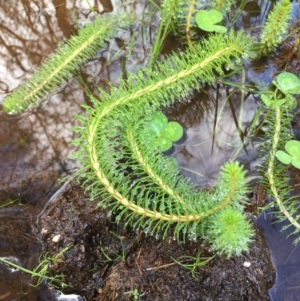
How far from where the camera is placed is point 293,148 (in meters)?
2.54

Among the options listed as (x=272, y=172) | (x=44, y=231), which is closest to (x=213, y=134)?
(x=272, y=172)

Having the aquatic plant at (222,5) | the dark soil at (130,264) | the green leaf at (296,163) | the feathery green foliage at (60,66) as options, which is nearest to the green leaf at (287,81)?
the green leaf at (296,163)

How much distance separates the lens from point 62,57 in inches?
112

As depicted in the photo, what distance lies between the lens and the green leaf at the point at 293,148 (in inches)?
99.3

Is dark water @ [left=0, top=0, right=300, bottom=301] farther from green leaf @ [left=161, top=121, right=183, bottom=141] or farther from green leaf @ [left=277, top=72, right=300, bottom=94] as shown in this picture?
green leaf @ [left=277, top=72, right=300, bottom=94]

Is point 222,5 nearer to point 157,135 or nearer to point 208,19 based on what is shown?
point 208,19

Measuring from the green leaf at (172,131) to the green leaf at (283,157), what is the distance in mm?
616

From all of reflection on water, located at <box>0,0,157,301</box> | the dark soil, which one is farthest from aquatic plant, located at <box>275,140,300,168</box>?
reflection on water, located at <box>0,0,157,301</box>

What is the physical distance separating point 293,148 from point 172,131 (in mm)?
747

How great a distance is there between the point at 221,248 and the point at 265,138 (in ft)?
2.75

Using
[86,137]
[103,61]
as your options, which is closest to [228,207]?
[86,137]

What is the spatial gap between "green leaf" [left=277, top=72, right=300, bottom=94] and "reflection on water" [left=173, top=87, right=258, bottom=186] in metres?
0.25

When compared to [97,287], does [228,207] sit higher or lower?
higher

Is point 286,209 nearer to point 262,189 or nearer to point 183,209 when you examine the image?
point 262,189
